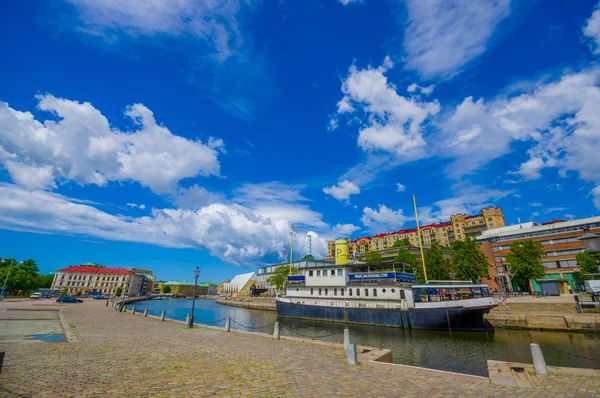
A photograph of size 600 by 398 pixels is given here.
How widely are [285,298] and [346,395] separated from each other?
138 ft

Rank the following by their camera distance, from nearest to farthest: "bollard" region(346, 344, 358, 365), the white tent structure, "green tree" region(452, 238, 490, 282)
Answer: "bollard" region(346, 344, 358, 365) → "green tree" region(452, 238, 490, 282) → the white tent structure

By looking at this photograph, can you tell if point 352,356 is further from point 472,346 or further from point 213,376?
point 472,346

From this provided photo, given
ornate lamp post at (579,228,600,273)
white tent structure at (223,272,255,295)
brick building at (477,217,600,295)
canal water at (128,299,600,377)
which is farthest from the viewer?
white tent structure at (223,272,255,295)

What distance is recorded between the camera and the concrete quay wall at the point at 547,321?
27766 millimetres

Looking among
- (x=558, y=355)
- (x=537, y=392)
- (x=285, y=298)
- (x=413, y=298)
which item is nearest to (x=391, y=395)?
(x=537, y=392)

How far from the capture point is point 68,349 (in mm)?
13031

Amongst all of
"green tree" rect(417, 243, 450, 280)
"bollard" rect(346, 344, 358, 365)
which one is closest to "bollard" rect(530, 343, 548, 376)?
"bollard" rect(346, 344, 358, 365)

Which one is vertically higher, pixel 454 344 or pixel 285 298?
pixel 285 298

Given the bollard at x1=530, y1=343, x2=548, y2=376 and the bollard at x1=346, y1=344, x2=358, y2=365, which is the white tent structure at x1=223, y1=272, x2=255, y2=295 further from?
the bollard at x1=530, y1=343, x2=548, y2=376

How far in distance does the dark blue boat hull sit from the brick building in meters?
33.9

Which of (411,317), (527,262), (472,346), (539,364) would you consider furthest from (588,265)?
(539,364)

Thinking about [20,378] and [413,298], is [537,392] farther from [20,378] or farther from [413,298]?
[413,298]

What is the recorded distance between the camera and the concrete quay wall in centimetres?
2777

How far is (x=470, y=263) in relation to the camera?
5319cm
